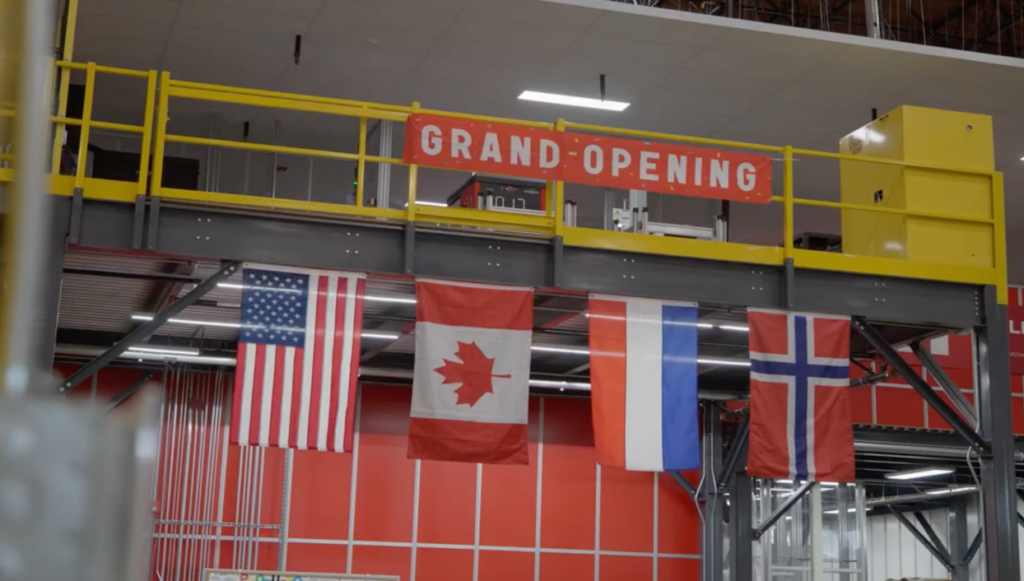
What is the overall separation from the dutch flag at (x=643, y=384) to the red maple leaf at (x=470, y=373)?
1.24 meters

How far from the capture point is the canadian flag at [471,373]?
13062mm

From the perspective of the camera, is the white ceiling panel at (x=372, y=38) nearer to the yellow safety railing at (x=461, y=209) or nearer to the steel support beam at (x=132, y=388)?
the yellow safety railing at (x=461, y=209)

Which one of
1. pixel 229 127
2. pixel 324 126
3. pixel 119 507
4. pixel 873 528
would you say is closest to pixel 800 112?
pixel 324 126

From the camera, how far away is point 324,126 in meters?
22.3

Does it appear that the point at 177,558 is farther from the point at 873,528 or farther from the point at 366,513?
the point at 873,528

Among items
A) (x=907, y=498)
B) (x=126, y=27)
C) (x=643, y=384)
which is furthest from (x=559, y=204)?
(x=907, y=498)

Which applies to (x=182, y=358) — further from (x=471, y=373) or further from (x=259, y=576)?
(x=471, y=373)

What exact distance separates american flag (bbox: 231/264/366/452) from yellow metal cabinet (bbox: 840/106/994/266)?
6.92 meters

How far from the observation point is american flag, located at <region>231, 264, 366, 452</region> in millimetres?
12492

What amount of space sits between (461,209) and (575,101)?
853cm

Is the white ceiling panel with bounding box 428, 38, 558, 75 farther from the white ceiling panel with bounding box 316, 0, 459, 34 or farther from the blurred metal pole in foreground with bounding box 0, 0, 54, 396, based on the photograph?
the blurred metal pole in foreground with bounding box 0, 0, 54, 396

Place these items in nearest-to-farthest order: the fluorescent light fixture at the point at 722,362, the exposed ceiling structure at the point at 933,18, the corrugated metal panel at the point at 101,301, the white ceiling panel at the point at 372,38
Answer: the corrugated metal panel at the point at 101,301 < the white ceiling panel at the point at 372,38 < the fluorescent light fixture at the point at 722,362 < the exposed ceiling structure at the point at 933,18

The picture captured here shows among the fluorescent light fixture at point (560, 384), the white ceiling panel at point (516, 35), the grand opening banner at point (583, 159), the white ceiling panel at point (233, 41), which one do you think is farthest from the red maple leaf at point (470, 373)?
the fluorescent light fixture at point (560, 384)

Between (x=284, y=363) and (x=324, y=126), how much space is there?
34.2 ft
